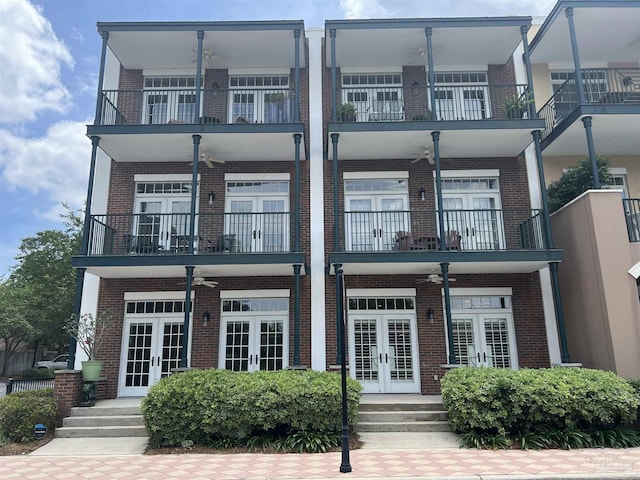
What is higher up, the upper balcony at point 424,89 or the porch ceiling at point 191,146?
the upper balcony at point 424,89

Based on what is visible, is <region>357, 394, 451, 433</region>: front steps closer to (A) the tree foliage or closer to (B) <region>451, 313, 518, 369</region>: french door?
(B) <region>451, 313, 518, 369</region>: french door

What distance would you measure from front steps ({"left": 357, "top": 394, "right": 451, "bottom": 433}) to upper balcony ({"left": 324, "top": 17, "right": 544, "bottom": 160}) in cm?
652

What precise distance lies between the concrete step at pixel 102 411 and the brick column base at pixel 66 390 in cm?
16

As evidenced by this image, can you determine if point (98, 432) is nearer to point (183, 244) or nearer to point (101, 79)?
point (183, 244)

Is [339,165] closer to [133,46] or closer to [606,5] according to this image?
[133,46]

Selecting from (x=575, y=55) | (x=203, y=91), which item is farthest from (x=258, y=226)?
(x=575, y=55)

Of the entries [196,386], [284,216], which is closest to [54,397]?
[196,386]

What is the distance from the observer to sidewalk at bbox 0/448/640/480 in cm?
652

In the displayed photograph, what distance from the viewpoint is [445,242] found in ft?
36.9

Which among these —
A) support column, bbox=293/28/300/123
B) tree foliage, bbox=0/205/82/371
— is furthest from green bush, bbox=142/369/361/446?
tree foliage, bbox=0/205/82/371

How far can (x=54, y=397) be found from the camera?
971 cm

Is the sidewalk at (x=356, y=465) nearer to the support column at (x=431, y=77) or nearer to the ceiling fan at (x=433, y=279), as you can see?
the ceiling fan at (x=433, y=279)

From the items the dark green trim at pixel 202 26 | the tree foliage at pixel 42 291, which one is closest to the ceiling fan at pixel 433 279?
the dark green trim at pixel 202 26

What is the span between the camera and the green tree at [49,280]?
24734 mm
